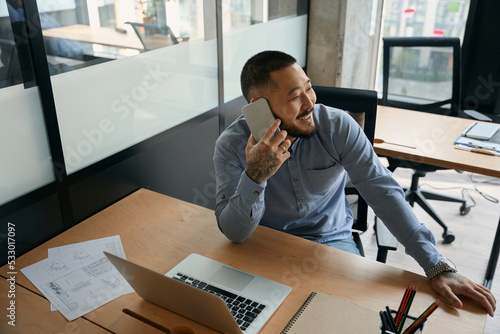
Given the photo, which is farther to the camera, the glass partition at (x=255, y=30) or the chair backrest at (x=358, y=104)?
the glass partition at (x=255, y=30)

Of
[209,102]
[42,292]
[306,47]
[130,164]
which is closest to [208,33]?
[209,102]

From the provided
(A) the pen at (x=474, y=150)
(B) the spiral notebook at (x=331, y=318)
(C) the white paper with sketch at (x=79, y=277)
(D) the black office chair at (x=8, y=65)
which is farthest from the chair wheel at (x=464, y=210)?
(D) the black office chair at (x=8, y=65)

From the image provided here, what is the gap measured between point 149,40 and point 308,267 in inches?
45.8

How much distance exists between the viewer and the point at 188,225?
1.59 m

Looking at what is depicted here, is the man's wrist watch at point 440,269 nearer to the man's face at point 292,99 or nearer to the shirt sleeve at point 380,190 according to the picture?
the shirt sleeve at point 380,190

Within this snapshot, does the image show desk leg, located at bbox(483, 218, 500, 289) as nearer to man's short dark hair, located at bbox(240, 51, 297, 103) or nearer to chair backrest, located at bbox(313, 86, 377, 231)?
chair backrest, located at bbox(313, 86, 377, 231)

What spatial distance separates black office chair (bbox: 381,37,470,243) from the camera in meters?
2.80

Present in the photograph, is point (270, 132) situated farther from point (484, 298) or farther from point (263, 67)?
point (484, 298)

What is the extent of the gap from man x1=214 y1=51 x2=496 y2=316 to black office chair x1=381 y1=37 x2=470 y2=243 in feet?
3.82

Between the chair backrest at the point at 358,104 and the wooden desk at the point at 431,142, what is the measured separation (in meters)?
0.43

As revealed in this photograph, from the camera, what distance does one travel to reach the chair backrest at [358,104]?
1.82 meters

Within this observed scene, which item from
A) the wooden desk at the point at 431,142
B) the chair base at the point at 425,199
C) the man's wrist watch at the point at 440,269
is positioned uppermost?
the man's wrist watch at the point at 440,269

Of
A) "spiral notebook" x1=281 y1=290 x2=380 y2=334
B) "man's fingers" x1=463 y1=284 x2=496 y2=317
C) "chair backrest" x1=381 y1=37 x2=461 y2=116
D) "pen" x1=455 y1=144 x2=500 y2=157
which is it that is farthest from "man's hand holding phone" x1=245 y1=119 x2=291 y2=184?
"chair backrest" x1=381 y1=37 x2=461 y2=116

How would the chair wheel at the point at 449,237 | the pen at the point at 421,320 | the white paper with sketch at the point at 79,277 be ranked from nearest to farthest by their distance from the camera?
the pen at the point at 421,320
the white paper with sketch at the point at 79,277
the chair wheel at the point at 449,237
